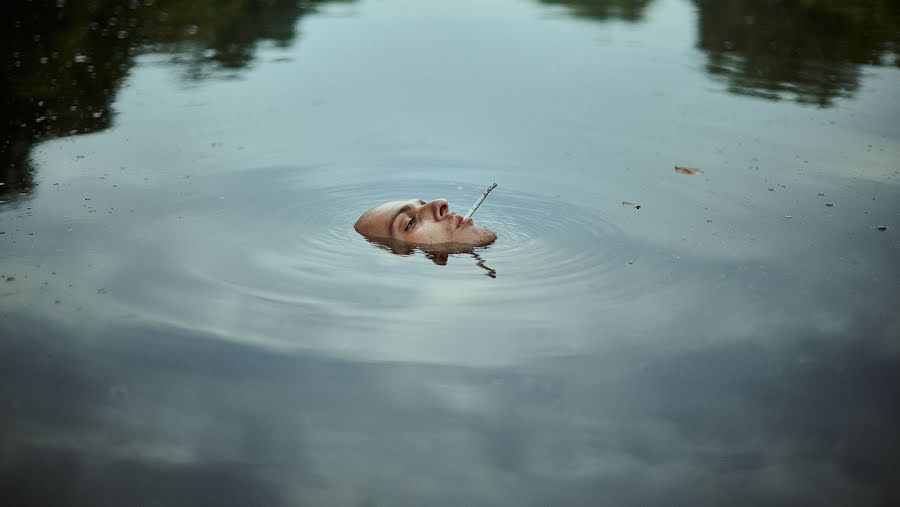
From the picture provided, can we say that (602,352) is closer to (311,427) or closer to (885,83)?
(311,427)

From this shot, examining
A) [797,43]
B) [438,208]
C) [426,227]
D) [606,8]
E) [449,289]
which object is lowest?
[606,8]

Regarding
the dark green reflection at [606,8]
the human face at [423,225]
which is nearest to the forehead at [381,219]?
the human face at [423,225]

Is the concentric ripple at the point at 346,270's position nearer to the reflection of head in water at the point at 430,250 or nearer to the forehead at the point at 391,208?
the reflection of head in water at the point at 430,250

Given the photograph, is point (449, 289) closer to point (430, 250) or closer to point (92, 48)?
point (430, 250)

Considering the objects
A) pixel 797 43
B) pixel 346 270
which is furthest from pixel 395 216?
pixel 797 43

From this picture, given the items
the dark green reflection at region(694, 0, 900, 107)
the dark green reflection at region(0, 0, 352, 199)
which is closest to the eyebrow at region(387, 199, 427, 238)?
the dark green reflection at region(0, 0, 352, 199)

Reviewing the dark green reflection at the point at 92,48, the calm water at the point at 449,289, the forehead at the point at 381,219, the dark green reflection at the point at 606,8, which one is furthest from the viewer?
the dark green reflection at the point at 606,8

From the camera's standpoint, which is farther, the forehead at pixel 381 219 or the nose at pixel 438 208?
the forehead at pixel 381 219
